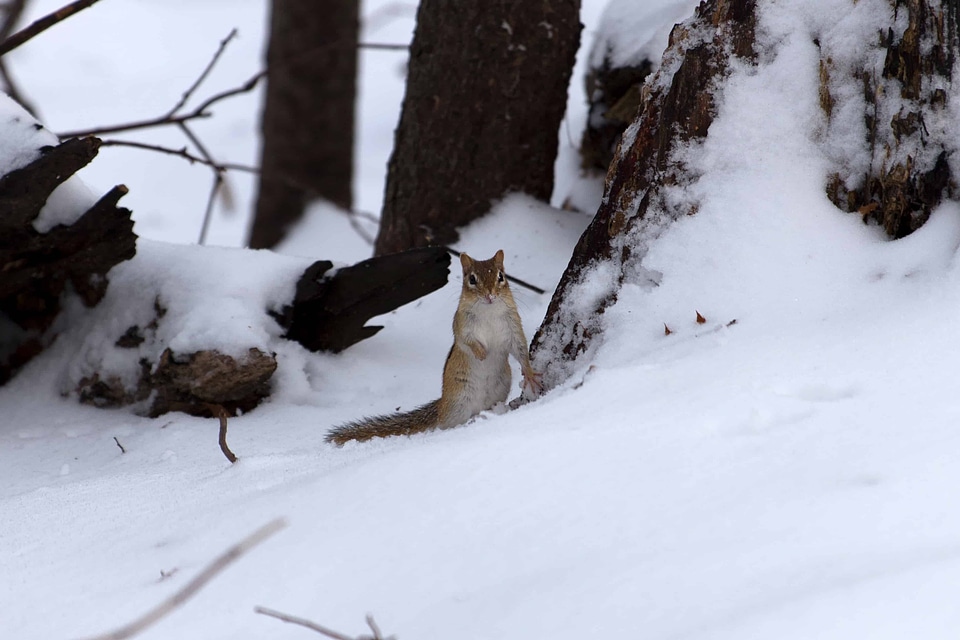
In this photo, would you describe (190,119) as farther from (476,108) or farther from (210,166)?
(476,108)

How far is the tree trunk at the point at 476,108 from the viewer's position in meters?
4.13

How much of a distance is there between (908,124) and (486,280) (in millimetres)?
1382

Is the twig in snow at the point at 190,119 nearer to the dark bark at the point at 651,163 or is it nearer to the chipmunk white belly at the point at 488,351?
the chipmunk white belly at the point at 488,351

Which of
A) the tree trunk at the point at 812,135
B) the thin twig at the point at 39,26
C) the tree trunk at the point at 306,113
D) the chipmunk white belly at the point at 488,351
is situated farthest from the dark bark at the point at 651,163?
the tree trunk at the point at 306,113

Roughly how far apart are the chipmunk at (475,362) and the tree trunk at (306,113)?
3495mm

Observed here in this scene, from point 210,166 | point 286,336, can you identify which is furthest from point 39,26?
point 286,336

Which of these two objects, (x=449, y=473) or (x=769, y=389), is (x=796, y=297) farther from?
(x=449, y=473)

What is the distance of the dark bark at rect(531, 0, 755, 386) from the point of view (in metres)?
2.78

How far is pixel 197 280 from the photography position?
3781mm

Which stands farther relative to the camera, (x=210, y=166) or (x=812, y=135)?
(x=210, y=166)

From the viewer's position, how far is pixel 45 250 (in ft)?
11.6

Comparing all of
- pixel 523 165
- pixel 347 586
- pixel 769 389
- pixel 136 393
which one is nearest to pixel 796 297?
pixel 769 389

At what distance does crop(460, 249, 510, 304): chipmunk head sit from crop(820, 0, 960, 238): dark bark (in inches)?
44.4

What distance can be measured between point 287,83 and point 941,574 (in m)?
5.88
